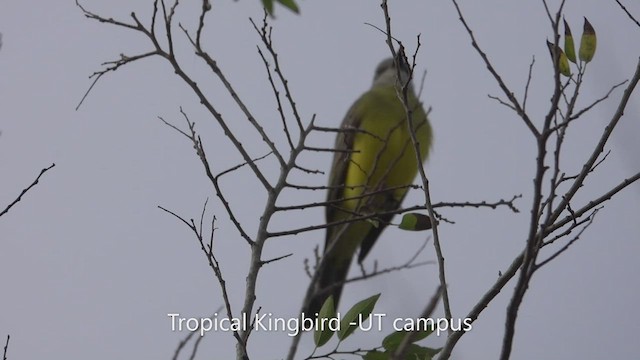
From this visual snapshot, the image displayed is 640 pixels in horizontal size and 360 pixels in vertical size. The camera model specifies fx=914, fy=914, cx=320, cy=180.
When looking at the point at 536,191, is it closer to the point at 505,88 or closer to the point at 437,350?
the point at 505,88

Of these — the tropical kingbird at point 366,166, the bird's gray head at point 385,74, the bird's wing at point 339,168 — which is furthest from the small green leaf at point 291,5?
the bird's gray head at point 385,74

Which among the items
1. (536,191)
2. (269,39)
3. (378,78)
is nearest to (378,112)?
(378,78)

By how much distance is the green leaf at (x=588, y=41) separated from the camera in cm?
210

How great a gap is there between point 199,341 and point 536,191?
3.49 feet

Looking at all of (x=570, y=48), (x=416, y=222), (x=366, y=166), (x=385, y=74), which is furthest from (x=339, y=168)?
(x=570, y=48)

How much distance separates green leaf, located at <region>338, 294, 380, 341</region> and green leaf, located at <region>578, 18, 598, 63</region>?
743 millimetres

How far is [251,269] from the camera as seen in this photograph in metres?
2.08

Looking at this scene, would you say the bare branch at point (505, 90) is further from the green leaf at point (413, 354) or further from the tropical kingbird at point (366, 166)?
the tropical kingbird at point (366, 166)

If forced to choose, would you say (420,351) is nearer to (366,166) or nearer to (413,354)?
(413,354)

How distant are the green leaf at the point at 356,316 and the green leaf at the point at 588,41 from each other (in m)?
0.74

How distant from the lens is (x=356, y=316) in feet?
6.63

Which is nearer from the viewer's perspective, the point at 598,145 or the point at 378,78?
the point at 598,145

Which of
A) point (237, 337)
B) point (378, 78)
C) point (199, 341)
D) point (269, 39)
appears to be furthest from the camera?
point (378, 78)

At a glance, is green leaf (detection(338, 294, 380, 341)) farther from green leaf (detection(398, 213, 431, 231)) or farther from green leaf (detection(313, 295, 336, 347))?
green leaf (detection(398, 213, 431, 231))
